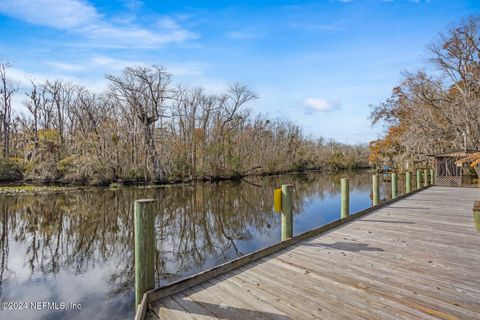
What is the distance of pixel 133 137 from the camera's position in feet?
74.9

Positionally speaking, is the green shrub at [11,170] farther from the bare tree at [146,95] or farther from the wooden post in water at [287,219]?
the wooden post in water at [287,219]

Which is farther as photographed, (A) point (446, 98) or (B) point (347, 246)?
(A) point (446, 98)

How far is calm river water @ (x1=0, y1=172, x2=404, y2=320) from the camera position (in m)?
4.74

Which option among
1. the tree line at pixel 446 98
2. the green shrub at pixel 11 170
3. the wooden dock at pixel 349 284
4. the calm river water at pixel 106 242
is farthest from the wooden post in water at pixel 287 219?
the green shrub at pixel 11 170

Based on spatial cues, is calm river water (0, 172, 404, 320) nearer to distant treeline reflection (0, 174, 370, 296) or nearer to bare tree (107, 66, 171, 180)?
distant treeline reflection (0, 174, 370, 296)

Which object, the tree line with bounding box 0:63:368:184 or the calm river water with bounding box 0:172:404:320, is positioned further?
the tree line with bounding box 0:63:368:184

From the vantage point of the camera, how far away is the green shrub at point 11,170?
73.0ft

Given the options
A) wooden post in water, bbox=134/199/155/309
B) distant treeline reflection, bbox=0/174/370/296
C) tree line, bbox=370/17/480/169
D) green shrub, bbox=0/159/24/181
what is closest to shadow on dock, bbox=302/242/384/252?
wooden post in water, bbox=134/199/155/309

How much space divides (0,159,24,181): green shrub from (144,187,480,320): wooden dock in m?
27.3

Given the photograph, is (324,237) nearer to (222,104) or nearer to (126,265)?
(126,265)

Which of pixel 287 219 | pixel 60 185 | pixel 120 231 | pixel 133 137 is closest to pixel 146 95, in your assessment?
pixel 133 137

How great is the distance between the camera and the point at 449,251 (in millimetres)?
3967

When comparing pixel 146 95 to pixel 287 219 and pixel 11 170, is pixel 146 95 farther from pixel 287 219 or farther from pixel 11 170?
pixel 287 219

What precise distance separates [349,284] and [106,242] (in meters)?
7.12
